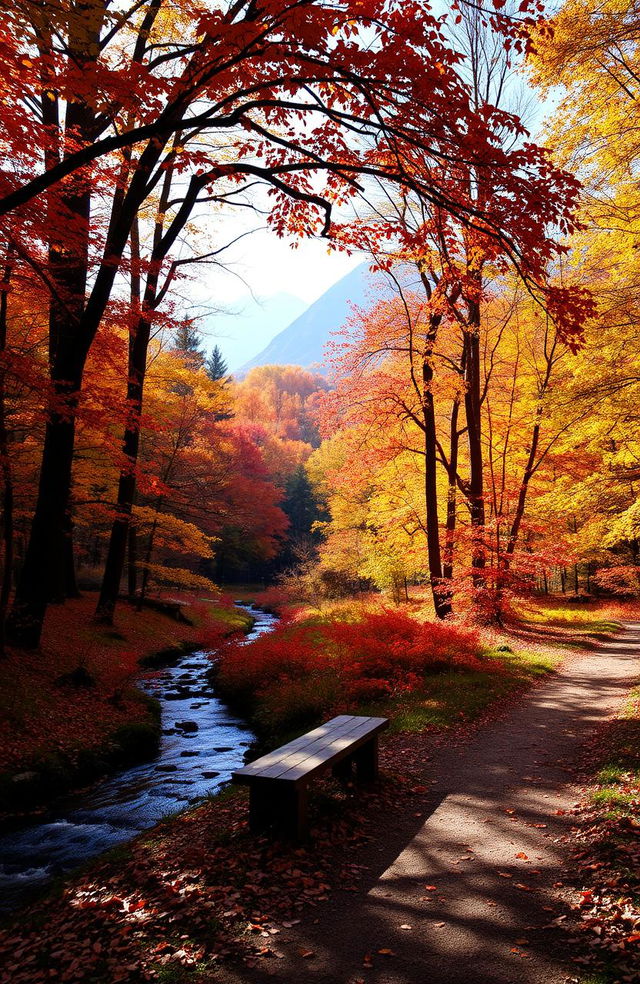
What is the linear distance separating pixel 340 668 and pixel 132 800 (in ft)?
15.4

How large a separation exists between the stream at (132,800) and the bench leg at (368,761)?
233cm

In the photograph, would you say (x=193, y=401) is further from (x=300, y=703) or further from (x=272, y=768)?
(x=272, y=768)

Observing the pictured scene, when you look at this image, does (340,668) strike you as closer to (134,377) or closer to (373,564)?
(134,377)

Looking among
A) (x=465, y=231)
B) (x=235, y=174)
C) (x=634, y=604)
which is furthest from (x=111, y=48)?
(x=634, y=604)

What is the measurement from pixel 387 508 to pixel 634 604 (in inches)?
450

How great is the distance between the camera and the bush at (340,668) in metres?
9.87

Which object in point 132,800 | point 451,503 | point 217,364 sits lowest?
point 132,800

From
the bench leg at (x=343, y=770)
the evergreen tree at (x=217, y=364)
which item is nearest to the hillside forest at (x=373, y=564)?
the bench leg at (x=343, y=770)

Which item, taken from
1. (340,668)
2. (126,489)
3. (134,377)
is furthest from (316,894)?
(126,489)

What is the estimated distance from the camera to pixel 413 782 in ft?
20.1

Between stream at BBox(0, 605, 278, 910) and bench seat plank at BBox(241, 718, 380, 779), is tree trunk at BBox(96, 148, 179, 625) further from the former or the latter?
bench seat plank at BBox(241, 718, 380, 779)

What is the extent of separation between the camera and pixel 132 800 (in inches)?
287

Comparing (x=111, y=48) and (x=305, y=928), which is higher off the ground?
(x=111, y=48)

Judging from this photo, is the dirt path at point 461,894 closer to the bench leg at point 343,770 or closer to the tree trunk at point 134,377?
the bench leg at point 343,770
